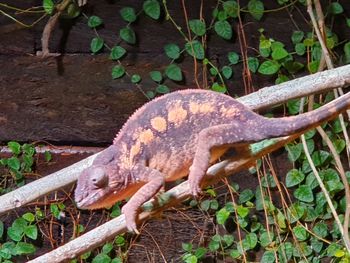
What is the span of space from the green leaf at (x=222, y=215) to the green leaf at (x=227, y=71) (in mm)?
397

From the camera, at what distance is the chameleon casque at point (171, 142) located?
1.12 meters

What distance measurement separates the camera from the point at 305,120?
1.09 meters

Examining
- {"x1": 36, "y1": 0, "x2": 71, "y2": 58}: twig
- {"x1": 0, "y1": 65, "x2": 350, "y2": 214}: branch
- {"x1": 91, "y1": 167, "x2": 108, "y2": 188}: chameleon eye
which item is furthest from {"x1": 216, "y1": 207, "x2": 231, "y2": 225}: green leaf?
{"x1": 91, "y1": 167, "x2": 108, "y2": 188}: chameleon eye

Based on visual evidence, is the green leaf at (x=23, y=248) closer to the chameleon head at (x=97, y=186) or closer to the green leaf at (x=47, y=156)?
the green leaf at (x=47, y=156)

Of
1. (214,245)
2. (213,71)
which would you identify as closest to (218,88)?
(213,71)

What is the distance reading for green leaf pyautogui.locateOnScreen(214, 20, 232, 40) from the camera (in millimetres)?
2142

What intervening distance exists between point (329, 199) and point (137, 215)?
116 cm

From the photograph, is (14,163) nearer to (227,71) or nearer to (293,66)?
(227,71)

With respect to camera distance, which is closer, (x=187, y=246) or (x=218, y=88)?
(x=218, y=88)

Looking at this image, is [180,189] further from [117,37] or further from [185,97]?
[117,37]

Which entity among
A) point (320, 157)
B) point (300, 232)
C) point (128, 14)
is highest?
point (128, 14)

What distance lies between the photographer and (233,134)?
1.13 m

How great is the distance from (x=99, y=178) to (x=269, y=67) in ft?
3.79

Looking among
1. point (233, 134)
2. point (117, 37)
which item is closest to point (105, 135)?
point (117, 37)
